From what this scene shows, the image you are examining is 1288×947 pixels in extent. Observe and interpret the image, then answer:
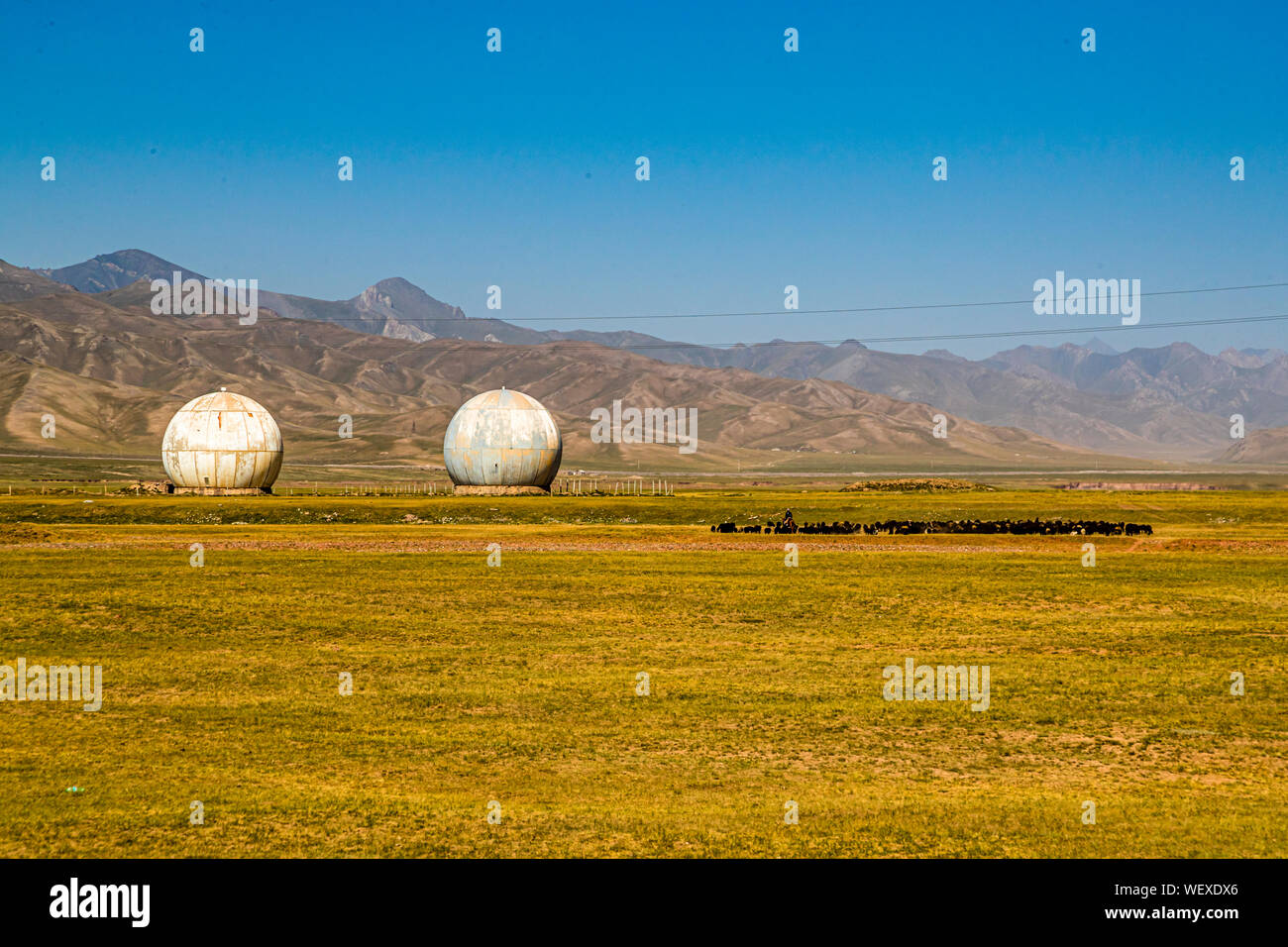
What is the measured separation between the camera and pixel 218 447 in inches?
3415

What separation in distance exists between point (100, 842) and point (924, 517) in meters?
62.1

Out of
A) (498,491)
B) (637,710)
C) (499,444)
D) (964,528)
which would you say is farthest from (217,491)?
(637,710)

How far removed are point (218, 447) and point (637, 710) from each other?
74.6 m

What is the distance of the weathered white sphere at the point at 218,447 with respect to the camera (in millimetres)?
87000

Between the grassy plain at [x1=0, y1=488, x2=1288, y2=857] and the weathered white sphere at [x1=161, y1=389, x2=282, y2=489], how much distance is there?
148 feet

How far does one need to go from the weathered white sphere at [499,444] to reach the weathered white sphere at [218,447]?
13492 mm

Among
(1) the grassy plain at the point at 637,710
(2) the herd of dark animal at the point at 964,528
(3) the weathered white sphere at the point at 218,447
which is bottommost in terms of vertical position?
(1) the grassy plain at the point at 637,710

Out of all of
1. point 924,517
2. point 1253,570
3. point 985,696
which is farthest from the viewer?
point 924,517

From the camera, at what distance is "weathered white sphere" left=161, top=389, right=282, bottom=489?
285 feet

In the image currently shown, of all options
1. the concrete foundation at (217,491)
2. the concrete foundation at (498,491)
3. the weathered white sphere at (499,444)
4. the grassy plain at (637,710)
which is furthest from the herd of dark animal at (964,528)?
Answer: the concrete foundation at (217,491)

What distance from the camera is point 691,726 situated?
715 inches

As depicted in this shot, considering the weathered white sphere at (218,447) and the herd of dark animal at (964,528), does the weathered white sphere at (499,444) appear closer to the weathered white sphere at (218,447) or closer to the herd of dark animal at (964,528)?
the weathered white sphere at (218,447)
